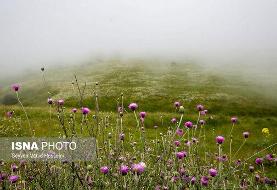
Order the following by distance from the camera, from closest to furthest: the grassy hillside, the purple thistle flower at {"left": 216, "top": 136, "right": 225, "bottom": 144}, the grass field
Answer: the purple thistle flower at {"left": 216, "top": 136, "right": 225, "bottom": 144}, the grass field, the grassy hillside

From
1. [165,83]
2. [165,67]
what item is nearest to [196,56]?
[165,67]

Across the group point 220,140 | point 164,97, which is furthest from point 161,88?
point 220,140

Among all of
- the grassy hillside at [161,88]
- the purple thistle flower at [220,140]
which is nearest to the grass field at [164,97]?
the grassy hillside at [161,88]

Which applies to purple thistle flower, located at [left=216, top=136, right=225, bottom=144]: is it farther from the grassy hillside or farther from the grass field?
the grassy hillside

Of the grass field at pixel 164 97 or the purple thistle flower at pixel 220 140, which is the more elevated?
the purple thistle flower at pixel 220 140

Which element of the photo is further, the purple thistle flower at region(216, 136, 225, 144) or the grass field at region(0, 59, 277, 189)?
the grass field at region(0, 59, 277, 189)

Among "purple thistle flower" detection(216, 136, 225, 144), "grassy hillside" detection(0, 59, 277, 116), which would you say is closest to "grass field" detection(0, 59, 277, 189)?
"grassy hillside" detection(0, 59, 277, 116)

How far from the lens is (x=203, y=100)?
2484 inches

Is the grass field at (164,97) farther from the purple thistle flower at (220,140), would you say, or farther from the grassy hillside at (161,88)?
the purple thistle flower at (220,140)

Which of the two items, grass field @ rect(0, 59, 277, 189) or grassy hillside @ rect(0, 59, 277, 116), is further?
grassy hillside @ rect(0, 59, 277, 116)

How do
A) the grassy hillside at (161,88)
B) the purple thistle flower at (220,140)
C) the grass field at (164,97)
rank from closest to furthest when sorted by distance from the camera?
the purple thistle flower at (220,140)
the grass field at (164,97)
the grassy hillside at (161,88)

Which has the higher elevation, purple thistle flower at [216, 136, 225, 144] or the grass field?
purple thistle flower at [216, 136, 225, 144]

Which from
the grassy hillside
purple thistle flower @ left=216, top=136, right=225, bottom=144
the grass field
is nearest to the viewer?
purple thistle flower @ left=216, top=136, right=225, bottom=144

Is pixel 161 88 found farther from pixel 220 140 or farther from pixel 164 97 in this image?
pixel 220 140
